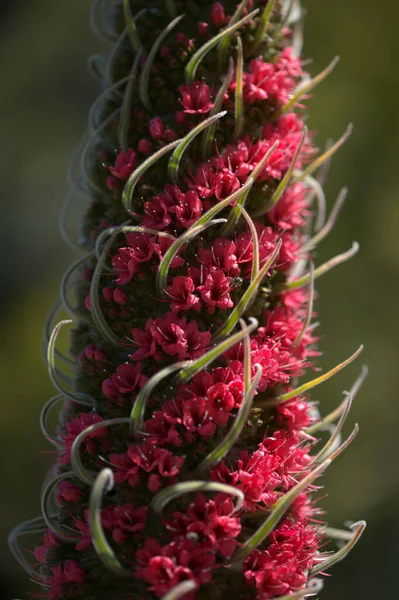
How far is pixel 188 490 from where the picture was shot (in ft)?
5.06

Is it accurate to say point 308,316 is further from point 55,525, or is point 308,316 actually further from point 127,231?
point 55,525

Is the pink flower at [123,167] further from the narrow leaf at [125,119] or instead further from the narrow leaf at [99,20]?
the narrow leaf at [99,20]

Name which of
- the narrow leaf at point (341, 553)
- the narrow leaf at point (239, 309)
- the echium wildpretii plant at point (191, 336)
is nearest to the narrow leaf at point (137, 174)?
the echium wildpretii plant at point (191, 336)

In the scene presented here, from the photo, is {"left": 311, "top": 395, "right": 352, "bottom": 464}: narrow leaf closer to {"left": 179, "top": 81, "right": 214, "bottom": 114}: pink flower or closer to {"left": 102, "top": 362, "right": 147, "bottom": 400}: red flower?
{"left": 102, "top": 362, "right": 147, "bottom": 400}: red flower

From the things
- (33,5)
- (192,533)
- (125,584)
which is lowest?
(125,584)

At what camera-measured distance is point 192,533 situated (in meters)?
1.58

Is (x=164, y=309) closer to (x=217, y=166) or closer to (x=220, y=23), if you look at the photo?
(x=217, y=166)

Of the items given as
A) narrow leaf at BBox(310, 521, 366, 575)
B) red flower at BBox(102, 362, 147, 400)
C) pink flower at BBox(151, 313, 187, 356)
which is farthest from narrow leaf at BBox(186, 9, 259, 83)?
narrow leaf at BBox(310, 521, 366, 575)

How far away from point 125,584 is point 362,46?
536cm

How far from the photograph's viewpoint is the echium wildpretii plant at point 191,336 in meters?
1.63

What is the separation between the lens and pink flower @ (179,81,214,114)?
1.89 meters

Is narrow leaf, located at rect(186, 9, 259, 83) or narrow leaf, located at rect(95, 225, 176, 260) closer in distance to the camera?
narrow leaf, located at rect(95, 225, 176, 260)

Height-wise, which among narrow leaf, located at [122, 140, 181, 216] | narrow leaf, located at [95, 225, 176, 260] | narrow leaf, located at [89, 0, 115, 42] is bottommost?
narrow leaf, located at [95, 225, 176, 260]

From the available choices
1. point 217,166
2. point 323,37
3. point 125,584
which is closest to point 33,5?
point 323,37
